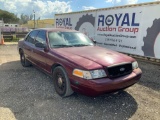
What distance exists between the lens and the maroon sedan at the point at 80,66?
334 cm

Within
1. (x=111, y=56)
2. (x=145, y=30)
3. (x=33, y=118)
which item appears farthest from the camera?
(x=145, y=30)

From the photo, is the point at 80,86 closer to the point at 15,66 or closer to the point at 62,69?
the point at 62,69

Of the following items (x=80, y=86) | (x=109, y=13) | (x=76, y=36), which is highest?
(x=109, y=13)

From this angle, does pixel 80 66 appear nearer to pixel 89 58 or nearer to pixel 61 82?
pixel 89 58

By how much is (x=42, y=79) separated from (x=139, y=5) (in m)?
5.58

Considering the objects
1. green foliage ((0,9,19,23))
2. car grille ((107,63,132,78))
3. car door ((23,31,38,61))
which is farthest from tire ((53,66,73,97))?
green foliage ((0,9,19,23))

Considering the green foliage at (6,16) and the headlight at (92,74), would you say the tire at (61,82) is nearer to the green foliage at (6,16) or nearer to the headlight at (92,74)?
the headlight at (92,74)

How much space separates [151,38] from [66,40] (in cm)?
438

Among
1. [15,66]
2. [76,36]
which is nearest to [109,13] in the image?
[76,36]

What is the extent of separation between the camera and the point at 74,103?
12.4 ft

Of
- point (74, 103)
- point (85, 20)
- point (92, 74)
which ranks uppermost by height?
point (85, 20)

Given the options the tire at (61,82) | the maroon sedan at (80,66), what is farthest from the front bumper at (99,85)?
the tire at (61,82)

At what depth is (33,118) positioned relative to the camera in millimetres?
3195

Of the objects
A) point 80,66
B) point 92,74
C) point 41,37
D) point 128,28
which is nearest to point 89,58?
point 80,66
